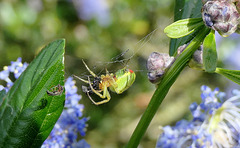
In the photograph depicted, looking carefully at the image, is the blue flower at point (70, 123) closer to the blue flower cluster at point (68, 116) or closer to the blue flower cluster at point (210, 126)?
the blue flower cluster at point (68, 116)

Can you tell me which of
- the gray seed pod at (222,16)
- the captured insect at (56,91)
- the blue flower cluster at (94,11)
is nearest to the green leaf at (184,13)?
the gray seed pod at (222,16)

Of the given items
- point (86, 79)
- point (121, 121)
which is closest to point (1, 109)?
point (86, 79)

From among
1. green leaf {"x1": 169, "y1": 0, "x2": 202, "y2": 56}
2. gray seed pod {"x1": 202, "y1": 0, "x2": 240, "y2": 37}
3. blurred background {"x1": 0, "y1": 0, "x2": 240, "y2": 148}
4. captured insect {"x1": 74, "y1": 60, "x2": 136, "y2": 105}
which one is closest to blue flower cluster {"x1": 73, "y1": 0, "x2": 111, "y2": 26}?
blurred background {"x1": 0, "y1": 0, "x2": 240, "y2": 148}

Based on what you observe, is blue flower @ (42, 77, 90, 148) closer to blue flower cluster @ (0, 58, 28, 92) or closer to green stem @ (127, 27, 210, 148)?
blue flower cluster @ (0, 58, 28, 92)

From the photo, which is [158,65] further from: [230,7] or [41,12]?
[41,12]

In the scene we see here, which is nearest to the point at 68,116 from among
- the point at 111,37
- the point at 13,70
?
the point at 13,70

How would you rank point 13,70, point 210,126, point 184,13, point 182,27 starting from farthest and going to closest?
point 210,126
point 13,70
point 184,13
point 182,27

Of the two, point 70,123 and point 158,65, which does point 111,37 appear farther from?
point 158,65
